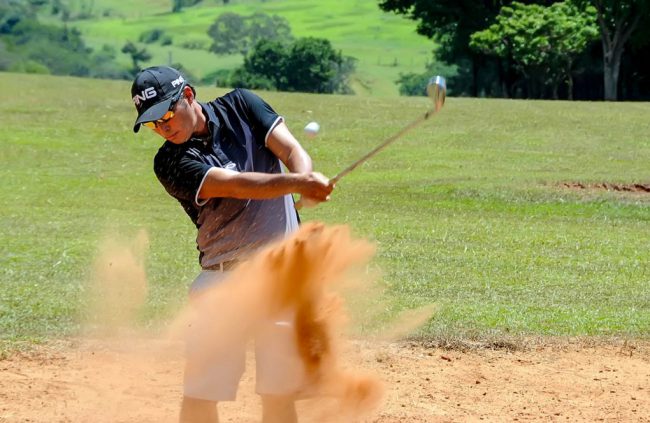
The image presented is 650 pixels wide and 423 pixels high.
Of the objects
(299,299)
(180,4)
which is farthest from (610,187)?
(180,4)

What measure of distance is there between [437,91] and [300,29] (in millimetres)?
145470

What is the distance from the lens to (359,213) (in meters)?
17.7

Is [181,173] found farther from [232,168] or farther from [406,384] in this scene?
[406,384]

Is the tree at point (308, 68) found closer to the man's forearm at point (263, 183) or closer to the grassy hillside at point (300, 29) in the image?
the grassy hillside at point (300, 29)

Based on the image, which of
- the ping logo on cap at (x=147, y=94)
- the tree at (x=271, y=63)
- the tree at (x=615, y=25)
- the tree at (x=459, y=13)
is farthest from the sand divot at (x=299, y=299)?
the tree at (x=271, y=63)

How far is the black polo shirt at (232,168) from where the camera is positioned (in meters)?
5.45

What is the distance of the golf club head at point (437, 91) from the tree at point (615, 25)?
4681 cm

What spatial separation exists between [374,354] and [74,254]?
5753mm

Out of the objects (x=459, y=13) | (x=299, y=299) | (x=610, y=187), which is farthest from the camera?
(x=459, y=13)

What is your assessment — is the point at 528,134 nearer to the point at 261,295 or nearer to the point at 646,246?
the point at 646,246

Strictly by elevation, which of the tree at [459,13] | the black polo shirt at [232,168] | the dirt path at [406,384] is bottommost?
the tree at [459,13]

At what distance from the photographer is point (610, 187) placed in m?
21.0

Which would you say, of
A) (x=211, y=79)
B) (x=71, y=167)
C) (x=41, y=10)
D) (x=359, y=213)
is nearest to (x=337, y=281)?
(x=359, y=213)

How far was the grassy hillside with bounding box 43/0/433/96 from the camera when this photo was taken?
11569cm
